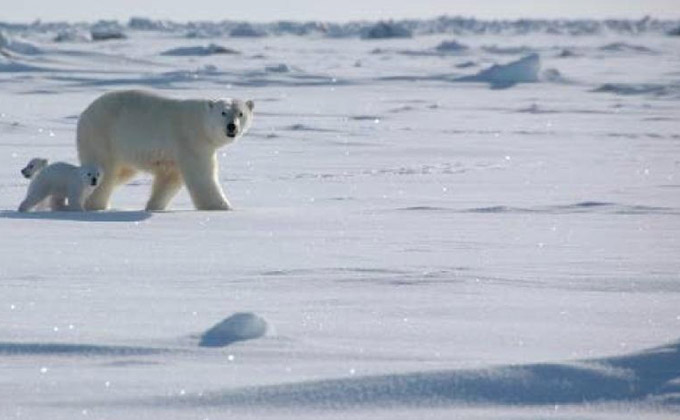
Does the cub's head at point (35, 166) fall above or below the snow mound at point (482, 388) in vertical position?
below

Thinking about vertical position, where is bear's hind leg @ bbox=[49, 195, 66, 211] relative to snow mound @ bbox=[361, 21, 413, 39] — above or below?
above

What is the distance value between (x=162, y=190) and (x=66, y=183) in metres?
0.53

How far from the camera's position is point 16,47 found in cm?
2481

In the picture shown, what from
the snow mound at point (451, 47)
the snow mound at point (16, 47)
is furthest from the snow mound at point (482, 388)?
the snow mound at point (451, 47)

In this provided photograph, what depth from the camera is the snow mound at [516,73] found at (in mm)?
→ 21312

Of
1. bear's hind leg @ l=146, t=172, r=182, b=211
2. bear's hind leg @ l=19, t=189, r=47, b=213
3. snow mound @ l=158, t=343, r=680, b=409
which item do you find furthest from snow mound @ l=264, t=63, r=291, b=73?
snow mound @ l=158, t=343, r=680, b=409

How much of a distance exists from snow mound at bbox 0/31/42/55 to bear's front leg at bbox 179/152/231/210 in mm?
17203

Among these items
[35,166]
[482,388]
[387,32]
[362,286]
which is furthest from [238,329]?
[387,32]

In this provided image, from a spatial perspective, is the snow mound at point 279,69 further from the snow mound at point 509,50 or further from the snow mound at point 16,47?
the snow mound at point 509,50

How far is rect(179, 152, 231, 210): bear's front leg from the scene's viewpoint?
7.13 m

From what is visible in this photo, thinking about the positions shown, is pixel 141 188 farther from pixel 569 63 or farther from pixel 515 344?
pixel 569 63

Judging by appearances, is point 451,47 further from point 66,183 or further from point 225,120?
point 66,183

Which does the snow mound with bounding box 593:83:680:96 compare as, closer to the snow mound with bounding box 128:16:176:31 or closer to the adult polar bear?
the adult polar bear

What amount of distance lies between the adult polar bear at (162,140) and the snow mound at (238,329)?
3.72m
